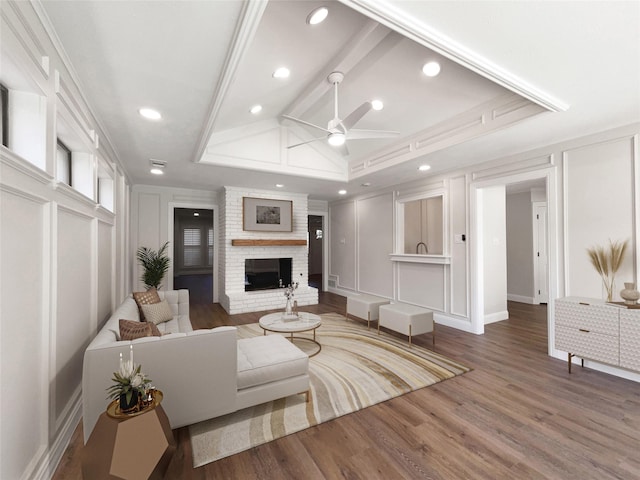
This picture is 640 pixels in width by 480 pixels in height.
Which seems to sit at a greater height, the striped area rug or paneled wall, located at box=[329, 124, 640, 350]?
paneled wall, located at box=[329, 124, 640, 350]

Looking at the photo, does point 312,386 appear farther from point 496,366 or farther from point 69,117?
point 69,117

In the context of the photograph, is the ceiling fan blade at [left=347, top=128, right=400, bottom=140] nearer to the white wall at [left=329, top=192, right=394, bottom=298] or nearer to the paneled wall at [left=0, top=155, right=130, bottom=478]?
the paneled wall at [left=0, top=155, right=130, bottom=478]

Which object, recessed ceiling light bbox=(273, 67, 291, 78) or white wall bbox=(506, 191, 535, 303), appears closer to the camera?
recessed ceiling light bbox=(273, 67, 291, 78)

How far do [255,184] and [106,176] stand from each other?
8.25 ft

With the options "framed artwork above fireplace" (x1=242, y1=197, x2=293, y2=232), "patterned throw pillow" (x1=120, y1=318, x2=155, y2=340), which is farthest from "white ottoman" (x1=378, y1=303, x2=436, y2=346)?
"framed artwork above fireplace" (x1=242, y1=197, x2=293, y2=232)

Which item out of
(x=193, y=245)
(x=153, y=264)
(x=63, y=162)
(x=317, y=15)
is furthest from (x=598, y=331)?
(x=193, y=245)

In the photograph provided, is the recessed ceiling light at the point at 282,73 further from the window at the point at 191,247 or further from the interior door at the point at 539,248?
the window at the point at 191,247

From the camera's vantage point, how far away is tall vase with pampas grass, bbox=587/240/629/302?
9.29ft

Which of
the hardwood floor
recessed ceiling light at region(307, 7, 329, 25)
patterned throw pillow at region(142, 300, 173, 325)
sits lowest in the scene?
the hardwood floor

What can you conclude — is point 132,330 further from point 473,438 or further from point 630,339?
point 630,339

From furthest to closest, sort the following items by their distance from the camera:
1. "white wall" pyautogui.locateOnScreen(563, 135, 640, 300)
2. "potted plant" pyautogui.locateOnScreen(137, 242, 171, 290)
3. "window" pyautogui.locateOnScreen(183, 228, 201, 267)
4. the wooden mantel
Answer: "window" pyautogui.locateOnScreen(183, 228, 201, 267) < the wooden mantel < "potted plant" pyautogui.locateOnScreen(137, 242, 171, 290) < "white wall" pyautogui.locateOnScreen(563, 135, 640, 300)

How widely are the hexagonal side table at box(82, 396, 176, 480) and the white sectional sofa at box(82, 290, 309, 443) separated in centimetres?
32

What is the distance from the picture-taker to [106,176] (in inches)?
129

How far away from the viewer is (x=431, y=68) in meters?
2.62
